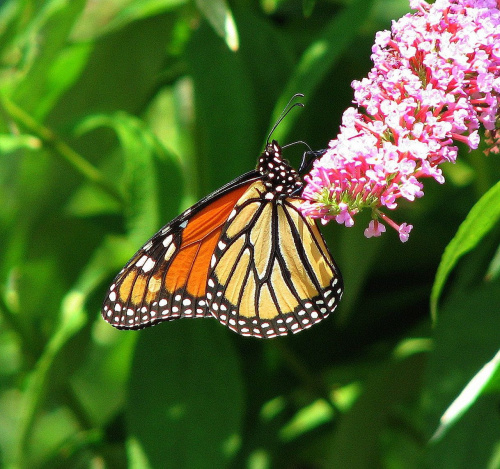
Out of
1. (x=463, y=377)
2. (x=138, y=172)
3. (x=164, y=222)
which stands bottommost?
(x=463, y=377)

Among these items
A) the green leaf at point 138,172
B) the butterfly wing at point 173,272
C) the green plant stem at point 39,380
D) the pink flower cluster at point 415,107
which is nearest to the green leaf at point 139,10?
the green leaf at point 138,172

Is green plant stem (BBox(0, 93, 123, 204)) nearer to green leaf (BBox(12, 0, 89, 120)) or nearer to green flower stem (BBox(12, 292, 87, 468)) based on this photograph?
green leaf (BBox(12, 0, 89, 120))

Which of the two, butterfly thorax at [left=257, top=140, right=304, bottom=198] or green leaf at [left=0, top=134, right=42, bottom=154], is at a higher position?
green leaf at [left=0, top=134, right=42, bottom=154]

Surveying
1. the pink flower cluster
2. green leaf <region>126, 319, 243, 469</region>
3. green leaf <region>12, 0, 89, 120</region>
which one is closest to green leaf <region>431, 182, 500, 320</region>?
the pink flower cluster

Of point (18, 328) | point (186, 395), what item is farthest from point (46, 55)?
point (186, 395)

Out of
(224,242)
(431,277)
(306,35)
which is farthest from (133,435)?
(306,35)

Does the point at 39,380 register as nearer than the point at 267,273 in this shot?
No

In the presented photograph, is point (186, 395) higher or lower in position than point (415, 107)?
lower

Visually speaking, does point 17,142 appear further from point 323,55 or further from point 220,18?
point 323,55
